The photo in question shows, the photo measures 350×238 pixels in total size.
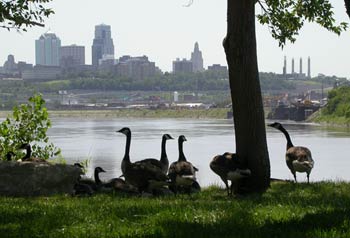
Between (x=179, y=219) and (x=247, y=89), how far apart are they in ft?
17.2

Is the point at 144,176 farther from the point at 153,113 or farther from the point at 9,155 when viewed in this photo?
the point at 153,113

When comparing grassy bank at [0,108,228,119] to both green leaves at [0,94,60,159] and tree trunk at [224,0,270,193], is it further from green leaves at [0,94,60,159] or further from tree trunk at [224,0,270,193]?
tree trunk at [224,0,270,193]

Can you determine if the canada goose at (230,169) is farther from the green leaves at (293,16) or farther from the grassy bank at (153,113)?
the grassy bank at (153,113)

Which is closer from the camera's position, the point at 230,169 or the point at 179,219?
the point at 179,219

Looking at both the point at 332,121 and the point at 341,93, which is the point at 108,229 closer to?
the point at 332,121

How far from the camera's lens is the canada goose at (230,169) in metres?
12.5

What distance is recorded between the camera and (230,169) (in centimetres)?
1273

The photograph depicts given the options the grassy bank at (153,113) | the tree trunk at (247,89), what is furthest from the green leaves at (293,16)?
the grassy bank at (153,113)

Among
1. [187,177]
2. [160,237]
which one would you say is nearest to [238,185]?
[187,177]

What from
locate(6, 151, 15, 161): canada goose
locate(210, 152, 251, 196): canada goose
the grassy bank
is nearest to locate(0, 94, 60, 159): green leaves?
locate(6, 151, 15, 161): canada goose

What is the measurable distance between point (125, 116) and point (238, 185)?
174 m

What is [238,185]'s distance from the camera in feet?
41.9

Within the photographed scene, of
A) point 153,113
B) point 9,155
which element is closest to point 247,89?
point 9,155

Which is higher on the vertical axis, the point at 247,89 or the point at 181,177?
the point at 247,89
